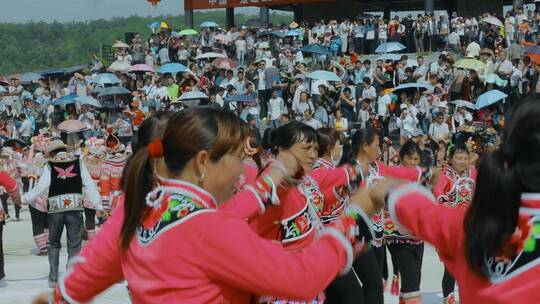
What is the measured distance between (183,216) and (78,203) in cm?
779

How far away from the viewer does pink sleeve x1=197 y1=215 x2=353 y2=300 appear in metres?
2.66

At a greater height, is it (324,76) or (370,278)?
(370,278)

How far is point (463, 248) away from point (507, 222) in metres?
0.20

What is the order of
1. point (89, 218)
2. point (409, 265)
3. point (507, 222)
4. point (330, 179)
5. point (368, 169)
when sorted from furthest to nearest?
1. point (89, 218)
2. point (409, 265)
3. point (368, 169)
4. point (330, 179)
5. point (507, 222)

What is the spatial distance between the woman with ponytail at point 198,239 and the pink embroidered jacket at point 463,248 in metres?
0.13

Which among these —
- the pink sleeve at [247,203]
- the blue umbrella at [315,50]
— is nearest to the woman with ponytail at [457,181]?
the pink sleeve at [247,203]

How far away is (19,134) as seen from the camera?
2622cm

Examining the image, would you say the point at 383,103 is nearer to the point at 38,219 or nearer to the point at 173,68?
the point at 173,68

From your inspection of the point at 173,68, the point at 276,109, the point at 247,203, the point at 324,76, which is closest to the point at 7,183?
the point at 247,203

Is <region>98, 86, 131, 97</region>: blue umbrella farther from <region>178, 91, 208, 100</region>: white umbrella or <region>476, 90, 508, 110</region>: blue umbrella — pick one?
<region>476, 90, 508, 110</region>: blue umbrella

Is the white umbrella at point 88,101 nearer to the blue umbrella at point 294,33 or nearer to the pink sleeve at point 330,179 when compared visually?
the blue umbrella at point 294,33

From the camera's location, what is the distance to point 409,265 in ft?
26.3

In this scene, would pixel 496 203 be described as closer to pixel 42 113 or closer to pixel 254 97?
pixel 254 97

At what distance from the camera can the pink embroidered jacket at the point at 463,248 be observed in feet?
8.61
